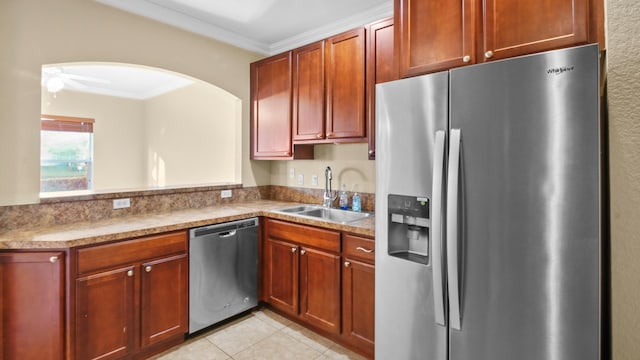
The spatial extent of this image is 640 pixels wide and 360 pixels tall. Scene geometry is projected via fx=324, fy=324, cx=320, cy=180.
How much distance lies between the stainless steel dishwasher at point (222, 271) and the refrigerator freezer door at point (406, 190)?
1.37 metres

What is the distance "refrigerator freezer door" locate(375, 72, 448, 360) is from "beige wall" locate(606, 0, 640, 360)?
0.83 meters

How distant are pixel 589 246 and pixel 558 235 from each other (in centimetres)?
10

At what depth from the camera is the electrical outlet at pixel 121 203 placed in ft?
8.50

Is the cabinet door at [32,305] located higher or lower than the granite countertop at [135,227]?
lower

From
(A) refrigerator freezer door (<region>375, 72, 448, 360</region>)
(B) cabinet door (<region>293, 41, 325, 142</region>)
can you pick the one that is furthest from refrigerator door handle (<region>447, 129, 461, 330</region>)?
(B) cabinet door (<region>293, 41, 325, 142</region>)

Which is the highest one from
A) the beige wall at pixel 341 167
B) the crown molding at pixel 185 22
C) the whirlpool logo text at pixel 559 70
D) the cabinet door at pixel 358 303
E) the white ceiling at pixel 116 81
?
the white ceiling at pixel 116 81

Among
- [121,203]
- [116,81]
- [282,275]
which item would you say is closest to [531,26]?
[282,275]

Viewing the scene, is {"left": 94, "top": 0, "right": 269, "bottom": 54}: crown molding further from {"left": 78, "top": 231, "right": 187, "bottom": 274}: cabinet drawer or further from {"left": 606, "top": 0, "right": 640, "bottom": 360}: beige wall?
{"left": 606, "top": 0, "right": 640, "bottom": 360}: beige wall

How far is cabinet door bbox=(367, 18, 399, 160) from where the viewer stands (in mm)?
2373

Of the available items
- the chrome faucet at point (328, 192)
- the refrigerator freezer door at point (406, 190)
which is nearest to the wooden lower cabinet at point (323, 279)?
the refrigerator freezer door at point (406, 190)

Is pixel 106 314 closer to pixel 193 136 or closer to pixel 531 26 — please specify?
pixel 531 26

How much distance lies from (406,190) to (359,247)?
0.73m

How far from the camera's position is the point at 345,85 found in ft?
8.63

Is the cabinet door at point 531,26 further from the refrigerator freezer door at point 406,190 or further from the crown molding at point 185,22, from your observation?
the crown molding at point 185,22
